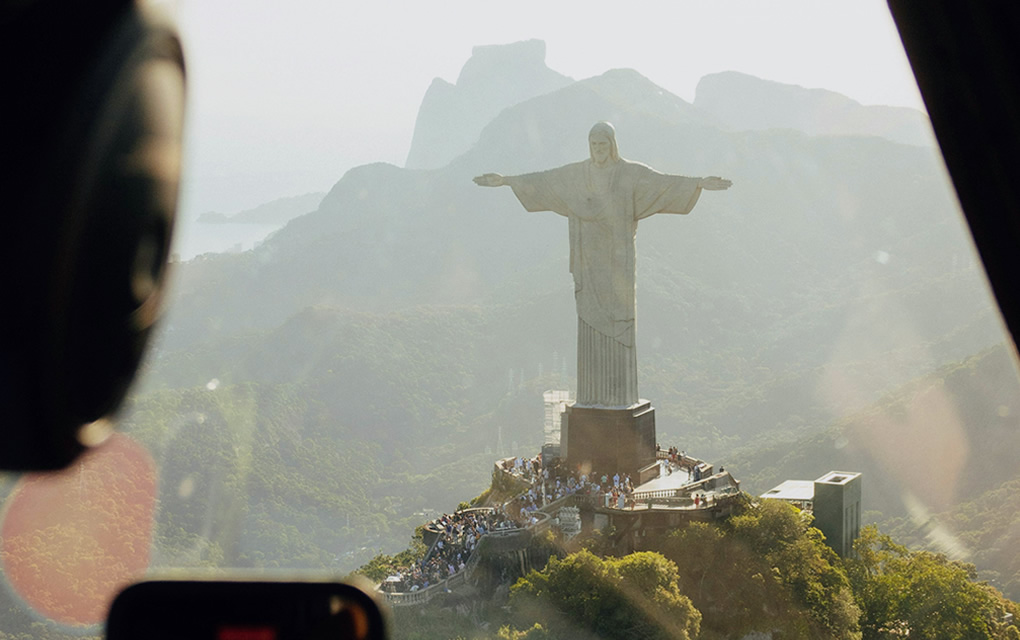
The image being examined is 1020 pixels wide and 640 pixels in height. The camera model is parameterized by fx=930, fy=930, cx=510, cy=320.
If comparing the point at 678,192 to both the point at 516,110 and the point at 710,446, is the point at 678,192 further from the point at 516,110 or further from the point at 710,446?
the point at 516,110

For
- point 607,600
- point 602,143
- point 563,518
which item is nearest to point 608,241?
point 602,143

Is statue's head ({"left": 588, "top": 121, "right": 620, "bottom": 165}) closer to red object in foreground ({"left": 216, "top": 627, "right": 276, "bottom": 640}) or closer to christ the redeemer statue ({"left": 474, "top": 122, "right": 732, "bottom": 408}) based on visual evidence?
christ the redeemer statue ({"left": 474, "top": 122, "right": 732, "bottom": 408})

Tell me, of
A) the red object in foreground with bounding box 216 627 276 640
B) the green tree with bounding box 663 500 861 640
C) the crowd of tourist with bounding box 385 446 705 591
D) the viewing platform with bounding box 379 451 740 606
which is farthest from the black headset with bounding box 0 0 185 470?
the green tree with bounding box 663 500 861 640

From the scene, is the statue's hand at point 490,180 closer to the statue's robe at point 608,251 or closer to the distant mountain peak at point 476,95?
the statue's robe at point 608,251

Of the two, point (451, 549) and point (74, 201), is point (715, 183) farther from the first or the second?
point (74, 201)

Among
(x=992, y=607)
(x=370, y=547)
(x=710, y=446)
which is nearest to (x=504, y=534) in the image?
(x=992, y=607)

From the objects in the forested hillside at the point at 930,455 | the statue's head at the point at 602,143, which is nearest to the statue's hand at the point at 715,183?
the statue's head at the point at 602,143
